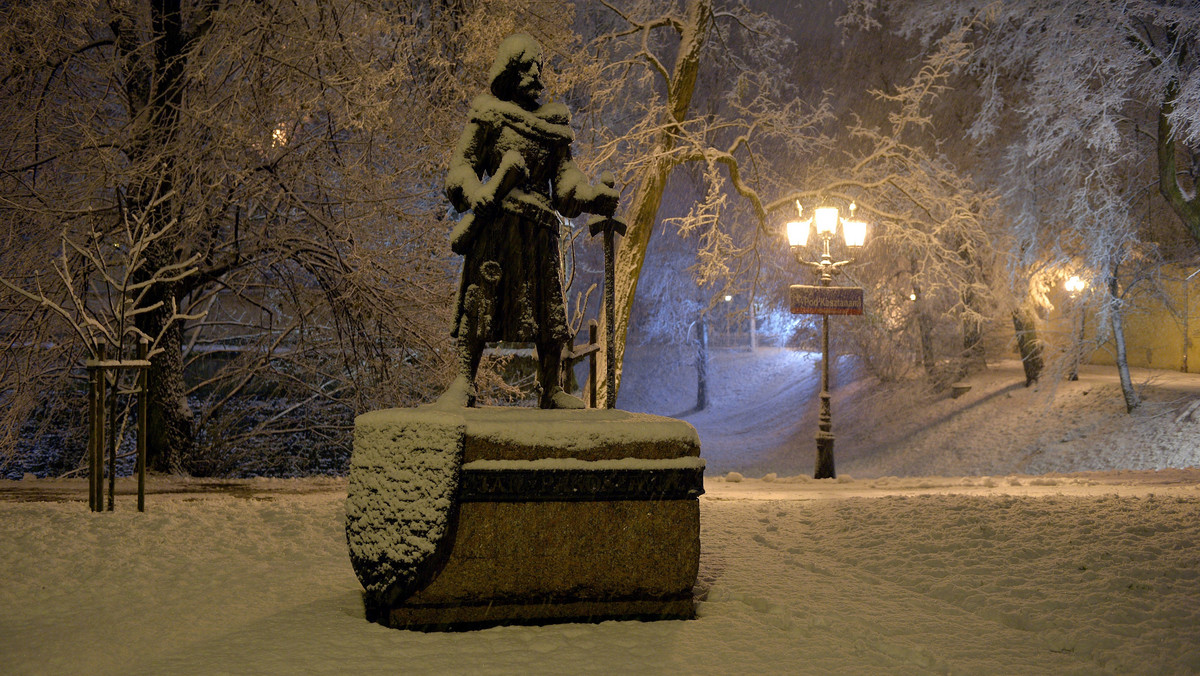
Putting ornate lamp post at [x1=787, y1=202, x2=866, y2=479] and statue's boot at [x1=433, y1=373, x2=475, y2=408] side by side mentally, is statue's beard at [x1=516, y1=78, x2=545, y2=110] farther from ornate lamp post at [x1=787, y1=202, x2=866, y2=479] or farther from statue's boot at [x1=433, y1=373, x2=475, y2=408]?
ornate lamp post at [x1=787, y1=202, x2=866, y2=479]

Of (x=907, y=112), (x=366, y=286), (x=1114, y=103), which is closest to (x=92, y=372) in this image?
(x=366, y=286)

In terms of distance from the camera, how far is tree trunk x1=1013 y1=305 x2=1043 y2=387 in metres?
19.2

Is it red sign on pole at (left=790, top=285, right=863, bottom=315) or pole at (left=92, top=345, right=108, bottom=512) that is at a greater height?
red sign on pole at (left=790, top=285, right=863, bottom=315)

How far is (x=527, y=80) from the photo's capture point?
16.0 feet

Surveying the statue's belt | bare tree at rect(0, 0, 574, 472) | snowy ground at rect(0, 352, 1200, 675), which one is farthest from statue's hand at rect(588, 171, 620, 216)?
bare tree at rect(0, 0, 574, 472)

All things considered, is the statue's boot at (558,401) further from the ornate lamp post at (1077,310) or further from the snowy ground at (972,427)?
the ornate lamp post at (1077,310)

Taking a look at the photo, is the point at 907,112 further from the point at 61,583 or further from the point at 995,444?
the point at 61,583

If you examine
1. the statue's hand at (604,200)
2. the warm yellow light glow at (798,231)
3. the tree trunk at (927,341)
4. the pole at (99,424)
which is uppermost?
the warm yellow light glow at (798,231)

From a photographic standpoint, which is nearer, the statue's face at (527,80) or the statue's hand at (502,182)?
the statue's hand at (502,182)

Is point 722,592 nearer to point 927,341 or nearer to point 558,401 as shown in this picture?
point 558,401

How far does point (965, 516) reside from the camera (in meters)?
6.71

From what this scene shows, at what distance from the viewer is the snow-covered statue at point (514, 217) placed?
4.81m

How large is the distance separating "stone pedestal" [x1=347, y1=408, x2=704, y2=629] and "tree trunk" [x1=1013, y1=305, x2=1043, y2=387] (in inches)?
676

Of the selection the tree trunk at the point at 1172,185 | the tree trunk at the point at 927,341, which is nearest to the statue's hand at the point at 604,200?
the tree trunk at the point at 1172,185
